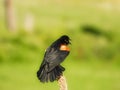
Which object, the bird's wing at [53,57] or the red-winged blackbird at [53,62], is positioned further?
the bird's wing at [53,57]

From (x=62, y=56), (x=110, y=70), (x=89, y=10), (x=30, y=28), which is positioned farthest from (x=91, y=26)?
(x=62, y=56)

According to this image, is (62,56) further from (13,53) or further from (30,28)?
(30,28)

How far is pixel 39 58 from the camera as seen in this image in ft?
65.5

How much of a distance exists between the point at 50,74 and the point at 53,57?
370 mm

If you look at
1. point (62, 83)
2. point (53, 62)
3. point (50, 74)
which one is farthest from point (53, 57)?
point (62, 83)

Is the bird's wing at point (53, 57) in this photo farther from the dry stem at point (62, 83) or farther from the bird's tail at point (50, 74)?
the dry stem at point (62, 83)

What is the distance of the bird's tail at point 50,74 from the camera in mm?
8086

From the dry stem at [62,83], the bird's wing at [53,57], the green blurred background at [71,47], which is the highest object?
the bird's wing at [53,57]

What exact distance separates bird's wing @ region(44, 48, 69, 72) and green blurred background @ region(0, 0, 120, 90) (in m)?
7.76

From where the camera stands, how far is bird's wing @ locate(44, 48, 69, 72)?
27.4 ft

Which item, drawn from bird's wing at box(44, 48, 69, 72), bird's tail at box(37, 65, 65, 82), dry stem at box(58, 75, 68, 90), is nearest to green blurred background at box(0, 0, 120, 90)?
bird's wing at box(44, 48, 69, 72)

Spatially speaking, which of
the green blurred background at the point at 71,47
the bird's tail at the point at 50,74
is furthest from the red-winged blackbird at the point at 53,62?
the green blurred background at the point at 71,47

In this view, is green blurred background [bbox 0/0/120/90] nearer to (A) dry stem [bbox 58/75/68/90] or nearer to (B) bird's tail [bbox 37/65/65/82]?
(B) bird's tail [bbox 37/65/65/82]

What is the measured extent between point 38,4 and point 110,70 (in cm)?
1006
